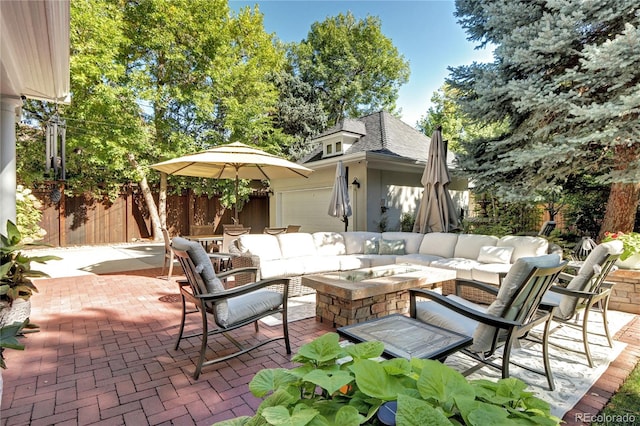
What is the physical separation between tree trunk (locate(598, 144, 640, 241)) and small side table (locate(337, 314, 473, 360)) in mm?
5930

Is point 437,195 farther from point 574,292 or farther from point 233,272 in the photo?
point 233,272

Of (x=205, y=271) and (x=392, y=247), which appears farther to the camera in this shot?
(x=392, y=247)

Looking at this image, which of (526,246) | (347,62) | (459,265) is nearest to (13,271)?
(459,265)

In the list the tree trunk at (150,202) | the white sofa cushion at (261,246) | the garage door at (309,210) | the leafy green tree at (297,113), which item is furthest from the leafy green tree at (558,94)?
the tree trunk at (150,202)

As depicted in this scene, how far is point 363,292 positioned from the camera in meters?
3.70

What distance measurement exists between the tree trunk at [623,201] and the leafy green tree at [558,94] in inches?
0.6

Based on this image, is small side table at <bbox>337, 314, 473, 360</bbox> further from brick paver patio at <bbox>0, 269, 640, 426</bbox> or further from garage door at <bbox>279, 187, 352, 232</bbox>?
garage door at <bbox>279, 187, 352, 232</bbox>

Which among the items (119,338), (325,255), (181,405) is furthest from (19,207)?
(181,405)

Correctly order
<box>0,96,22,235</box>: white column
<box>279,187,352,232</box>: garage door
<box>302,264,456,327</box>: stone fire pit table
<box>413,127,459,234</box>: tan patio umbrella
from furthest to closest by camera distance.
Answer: <box>279,187,352,232</box>: garage door
<box>413,127,459,234</box>: tan patio umbrella
<box>0,96,22,235</box>: white column
<box>302,264,456,327</box>: stone fire pit table

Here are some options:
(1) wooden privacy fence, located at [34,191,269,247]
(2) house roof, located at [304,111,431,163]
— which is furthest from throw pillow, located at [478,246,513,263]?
(1) wooden privacy fence, located at [34,191,269,247]

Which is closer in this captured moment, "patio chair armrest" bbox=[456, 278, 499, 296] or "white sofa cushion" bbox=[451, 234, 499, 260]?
"patio chair armrest" bbox=[456, 278, 499, 296]

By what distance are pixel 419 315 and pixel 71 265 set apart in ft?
28.9

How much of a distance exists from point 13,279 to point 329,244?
4.65 m

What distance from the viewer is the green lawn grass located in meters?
2.25
